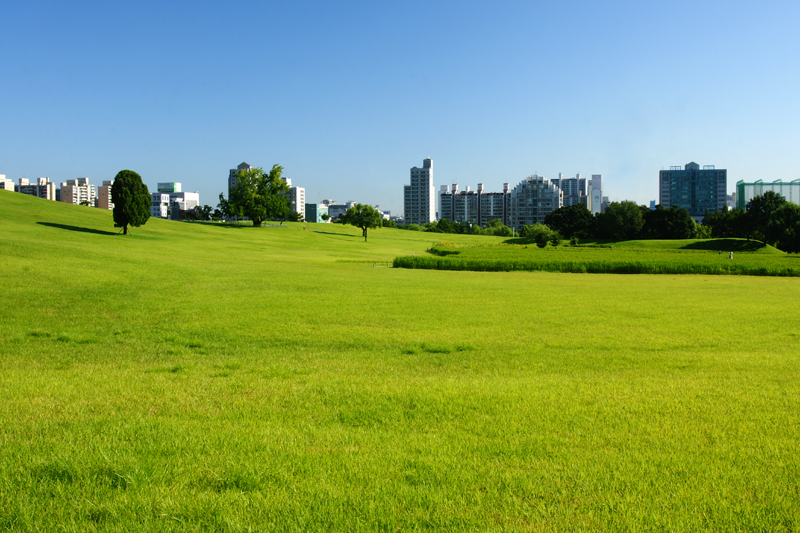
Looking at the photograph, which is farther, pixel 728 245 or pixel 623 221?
pixel 623 221

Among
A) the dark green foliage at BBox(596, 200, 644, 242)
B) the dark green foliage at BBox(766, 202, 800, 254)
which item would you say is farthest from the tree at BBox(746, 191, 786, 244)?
the dark green foliage at BBox(596, 200, 644, 242)

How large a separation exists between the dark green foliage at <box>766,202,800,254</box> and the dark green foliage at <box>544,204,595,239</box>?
4103cm

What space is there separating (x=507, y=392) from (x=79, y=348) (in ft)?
28.8

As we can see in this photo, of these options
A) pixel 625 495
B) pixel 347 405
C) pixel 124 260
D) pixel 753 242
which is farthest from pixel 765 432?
pixel 753 242

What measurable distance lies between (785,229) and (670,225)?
3337cm

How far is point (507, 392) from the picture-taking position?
704 cm

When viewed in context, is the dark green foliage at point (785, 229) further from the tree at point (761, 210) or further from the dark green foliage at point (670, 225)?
the dark green foliage at point (670, 225)

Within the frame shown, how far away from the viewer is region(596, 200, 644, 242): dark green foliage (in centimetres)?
10306

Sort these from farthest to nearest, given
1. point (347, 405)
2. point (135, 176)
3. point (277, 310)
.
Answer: point (135, 176) < point (277, 310) < point (347, 405)

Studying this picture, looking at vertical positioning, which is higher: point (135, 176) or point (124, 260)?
point (135, 176)

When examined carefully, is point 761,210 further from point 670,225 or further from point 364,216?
point 364,216

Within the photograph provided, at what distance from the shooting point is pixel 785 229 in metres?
71.6

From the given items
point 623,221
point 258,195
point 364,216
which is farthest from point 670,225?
point 258,195

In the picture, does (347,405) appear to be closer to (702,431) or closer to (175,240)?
(702,431)
